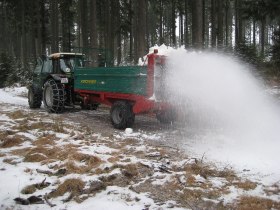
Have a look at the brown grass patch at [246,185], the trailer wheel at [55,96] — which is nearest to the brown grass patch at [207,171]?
the brown grass patch at [246,185]

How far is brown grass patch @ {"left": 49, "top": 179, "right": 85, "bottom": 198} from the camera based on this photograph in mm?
5219

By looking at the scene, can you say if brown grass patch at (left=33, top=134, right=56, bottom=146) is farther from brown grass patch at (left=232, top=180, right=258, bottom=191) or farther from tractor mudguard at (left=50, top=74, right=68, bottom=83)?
tractor mudguard at (left=50, top=74, right=68, bottom=83)

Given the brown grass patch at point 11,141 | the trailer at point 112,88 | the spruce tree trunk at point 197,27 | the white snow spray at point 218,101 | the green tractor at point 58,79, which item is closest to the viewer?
the brown grass patch at point 11,141

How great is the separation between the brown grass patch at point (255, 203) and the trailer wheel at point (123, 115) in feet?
17.4

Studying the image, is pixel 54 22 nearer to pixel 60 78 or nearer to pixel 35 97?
pixel 35 97

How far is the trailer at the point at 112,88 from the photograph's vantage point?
904cm

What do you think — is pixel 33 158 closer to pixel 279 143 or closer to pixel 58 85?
pixel 279 143

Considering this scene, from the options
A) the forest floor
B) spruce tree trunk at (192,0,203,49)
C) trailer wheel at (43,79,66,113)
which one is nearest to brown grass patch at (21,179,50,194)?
the forest floor

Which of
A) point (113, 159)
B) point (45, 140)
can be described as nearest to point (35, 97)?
point (45, 140)

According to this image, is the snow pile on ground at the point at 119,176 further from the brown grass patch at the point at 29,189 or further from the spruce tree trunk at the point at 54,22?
the spruce tree trunk at the point at 54,22

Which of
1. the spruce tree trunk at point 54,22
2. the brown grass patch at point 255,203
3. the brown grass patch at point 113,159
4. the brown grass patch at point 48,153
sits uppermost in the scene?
the spruce tree trunk at point 54,22

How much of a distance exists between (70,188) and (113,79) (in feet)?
17.3

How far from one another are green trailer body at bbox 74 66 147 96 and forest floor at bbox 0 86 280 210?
1526mm

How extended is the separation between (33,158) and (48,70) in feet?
25.0
